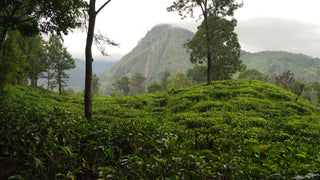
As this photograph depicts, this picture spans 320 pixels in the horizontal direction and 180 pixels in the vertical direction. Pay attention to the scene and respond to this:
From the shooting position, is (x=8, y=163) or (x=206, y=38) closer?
(x=8, y=163)

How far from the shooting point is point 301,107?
11531mm

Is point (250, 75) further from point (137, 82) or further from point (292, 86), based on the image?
point (137, 82)

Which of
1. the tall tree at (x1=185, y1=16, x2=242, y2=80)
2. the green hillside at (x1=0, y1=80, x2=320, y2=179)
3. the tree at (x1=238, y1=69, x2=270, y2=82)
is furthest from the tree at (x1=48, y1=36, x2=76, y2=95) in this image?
the tree at (x1=238, y1=69, x2=270, y2=82)

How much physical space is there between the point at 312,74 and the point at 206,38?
234827 millimetres

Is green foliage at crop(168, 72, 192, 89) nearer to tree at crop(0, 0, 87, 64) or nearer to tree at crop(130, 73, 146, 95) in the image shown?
tree at crop(130, 73, 146, 95)

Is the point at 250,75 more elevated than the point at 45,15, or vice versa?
the point at 250,75

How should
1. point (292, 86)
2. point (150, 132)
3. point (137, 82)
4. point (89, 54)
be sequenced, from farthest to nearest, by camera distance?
1. point (137, 82)
2. point (292, 86)
3. point (89, 54)
4. point (150, 132)

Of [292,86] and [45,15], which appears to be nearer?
[45,15]

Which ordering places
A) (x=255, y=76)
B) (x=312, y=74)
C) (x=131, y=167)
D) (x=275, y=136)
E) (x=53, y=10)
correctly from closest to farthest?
(x=131, y=167) → (x=275, y=136) → (x=53, y=10) → (x=255, y=76) → (x=312, y=74)

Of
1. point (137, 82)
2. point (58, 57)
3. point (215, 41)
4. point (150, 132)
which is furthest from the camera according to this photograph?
point (137, 82)

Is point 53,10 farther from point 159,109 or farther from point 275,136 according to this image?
point 275,136

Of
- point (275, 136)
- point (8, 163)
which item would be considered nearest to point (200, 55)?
point (275, 136)

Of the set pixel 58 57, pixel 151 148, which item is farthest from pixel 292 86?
pixel 58 57

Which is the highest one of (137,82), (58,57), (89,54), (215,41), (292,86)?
(58,57)
